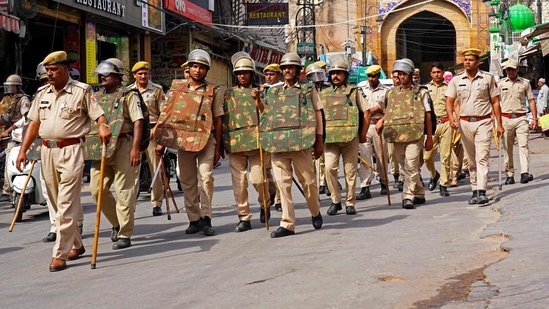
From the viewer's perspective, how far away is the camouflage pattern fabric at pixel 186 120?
8.95 metres

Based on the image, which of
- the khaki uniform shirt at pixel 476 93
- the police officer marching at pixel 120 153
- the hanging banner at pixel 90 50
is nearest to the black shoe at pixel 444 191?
the khaki uniform shirt at pixel 476 93

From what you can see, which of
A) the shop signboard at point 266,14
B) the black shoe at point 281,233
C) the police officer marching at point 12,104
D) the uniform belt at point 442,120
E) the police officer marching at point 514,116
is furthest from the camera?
the shop signboard at point 266,14

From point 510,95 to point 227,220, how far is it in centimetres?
529

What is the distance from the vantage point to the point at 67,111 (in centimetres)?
751

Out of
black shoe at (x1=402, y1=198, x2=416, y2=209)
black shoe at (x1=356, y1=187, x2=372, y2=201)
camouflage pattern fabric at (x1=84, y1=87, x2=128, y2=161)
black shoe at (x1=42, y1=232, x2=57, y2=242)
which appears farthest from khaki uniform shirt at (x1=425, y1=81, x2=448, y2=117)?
black shoe at (x1=42, y1=232, x2=57, y2=242)

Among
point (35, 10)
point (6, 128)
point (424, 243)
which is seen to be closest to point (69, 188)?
point (424, 243)

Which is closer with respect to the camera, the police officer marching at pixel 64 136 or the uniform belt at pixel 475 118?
the police officer marching at pixel 64 136

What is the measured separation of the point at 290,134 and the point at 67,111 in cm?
231

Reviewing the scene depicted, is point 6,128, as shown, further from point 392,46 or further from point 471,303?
point 392,46

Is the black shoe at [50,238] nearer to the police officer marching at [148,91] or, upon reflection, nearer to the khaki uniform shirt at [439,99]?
the police officer marching at [148,91]

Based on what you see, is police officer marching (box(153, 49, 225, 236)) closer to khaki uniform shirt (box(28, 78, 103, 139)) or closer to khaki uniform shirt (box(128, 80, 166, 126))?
khaki uniform shirt (box(28, 78, 103, 139))

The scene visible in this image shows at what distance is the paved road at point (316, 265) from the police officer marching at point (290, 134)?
0.35 metres

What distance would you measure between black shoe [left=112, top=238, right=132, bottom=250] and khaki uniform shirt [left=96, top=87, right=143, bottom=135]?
1058mm

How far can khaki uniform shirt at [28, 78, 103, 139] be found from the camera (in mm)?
7520
